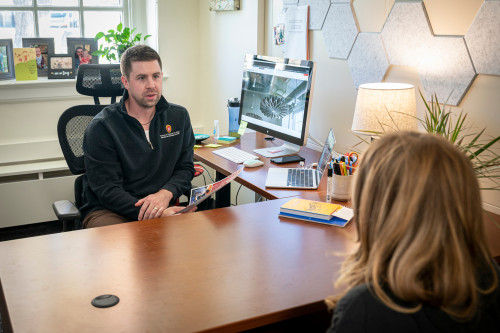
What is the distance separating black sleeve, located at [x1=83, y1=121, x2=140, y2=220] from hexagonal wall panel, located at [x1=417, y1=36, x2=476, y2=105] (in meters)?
1.36

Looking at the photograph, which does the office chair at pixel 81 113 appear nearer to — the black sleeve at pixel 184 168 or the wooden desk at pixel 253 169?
the black sleeve at pixel 184 168

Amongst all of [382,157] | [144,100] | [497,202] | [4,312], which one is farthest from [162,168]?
[382,157]

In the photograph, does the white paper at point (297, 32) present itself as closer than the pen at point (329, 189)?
No

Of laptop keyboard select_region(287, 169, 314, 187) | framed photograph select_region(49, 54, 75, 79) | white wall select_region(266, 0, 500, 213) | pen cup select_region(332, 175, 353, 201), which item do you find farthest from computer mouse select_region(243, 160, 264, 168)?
framed photograph select_region(49, 54, 75, 79)

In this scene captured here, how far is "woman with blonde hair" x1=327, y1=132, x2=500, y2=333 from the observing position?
96 centimetres

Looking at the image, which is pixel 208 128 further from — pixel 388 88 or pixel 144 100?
pixel 388 88

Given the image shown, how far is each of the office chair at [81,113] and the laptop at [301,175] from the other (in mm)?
913

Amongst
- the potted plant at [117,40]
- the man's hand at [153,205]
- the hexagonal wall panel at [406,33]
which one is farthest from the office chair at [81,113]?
the hexagonal wall panel at [406,33]

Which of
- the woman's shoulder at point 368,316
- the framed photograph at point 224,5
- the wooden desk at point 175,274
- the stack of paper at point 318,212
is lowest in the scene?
the wooden desk at point 175,274

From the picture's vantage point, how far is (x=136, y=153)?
2.56 m

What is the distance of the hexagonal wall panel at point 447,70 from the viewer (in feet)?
6.87

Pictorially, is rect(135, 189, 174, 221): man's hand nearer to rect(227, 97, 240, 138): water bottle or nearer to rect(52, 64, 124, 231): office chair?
rect(52, 64, 124, 231): office chair

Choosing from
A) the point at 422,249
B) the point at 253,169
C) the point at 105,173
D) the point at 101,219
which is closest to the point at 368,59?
the point at 253,169

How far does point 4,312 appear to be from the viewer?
1406 mm
